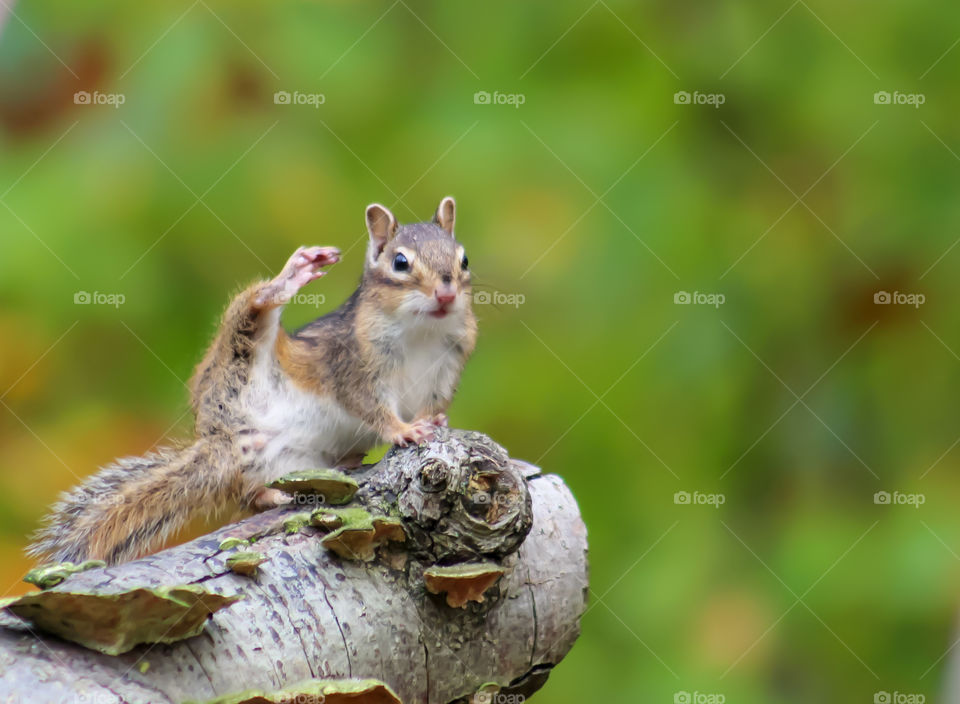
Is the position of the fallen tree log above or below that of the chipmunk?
below

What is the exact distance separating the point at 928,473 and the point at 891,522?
379mm

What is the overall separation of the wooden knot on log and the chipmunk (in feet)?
2.52

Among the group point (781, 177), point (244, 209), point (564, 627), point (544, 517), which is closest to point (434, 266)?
point (244, 209)

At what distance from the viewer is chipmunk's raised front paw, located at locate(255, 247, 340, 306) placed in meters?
3.42

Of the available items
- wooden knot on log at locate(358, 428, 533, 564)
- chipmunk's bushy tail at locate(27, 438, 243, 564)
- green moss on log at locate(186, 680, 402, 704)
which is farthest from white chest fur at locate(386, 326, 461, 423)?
green moss on log at locate(186, 680, 402, 704)

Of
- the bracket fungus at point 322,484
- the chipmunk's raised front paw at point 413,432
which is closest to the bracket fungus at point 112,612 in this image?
the bracket fungus at point 322,484

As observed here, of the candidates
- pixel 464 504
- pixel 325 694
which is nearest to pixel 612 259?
pixel 464 504

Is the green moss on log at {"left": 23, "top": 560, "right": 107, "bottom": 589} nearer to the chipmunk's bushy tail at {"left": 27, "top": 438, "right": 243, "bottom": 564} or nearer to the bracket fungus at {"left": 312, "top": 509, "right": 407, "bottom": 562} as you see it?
the bracket fungus at {"left": 312, "top": 509, "right": 407, "bottom": 562}

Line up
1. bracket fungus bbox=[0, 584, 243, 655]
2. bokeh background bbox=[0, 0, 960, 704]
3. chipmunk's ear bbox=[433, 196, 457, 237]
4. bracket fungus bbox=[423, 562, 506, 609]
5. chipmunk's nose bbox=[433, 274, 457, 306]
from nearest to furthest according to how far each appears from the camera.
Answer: bracket fungus bbox=[0, 584, 243, 655] < bracket fungus bbox=[423, 562, 506, 609] < chipmunk's nose bbox=[433, 274, 457, 306] < bokeh background bbox=[0, 0, 960, 704] < chipmunk's ear bbox=[433, 196, 457, 237]

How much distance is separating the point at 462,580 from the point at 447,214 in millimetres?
1781

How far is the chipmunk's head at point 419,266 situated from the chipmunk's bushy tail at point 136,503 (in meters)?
A: 0.79

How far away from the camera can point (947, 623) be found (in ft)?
11.8

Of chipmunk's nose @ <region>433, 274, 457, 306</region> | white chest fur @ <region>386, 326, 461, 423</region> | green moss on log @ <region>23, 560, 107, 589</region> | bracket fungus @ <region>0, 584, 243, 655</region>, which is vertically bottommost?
bracket fungus @ <region>0, 584, 243, 655</region>

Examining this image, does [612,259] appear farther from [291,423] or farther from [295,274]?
[291,423]
